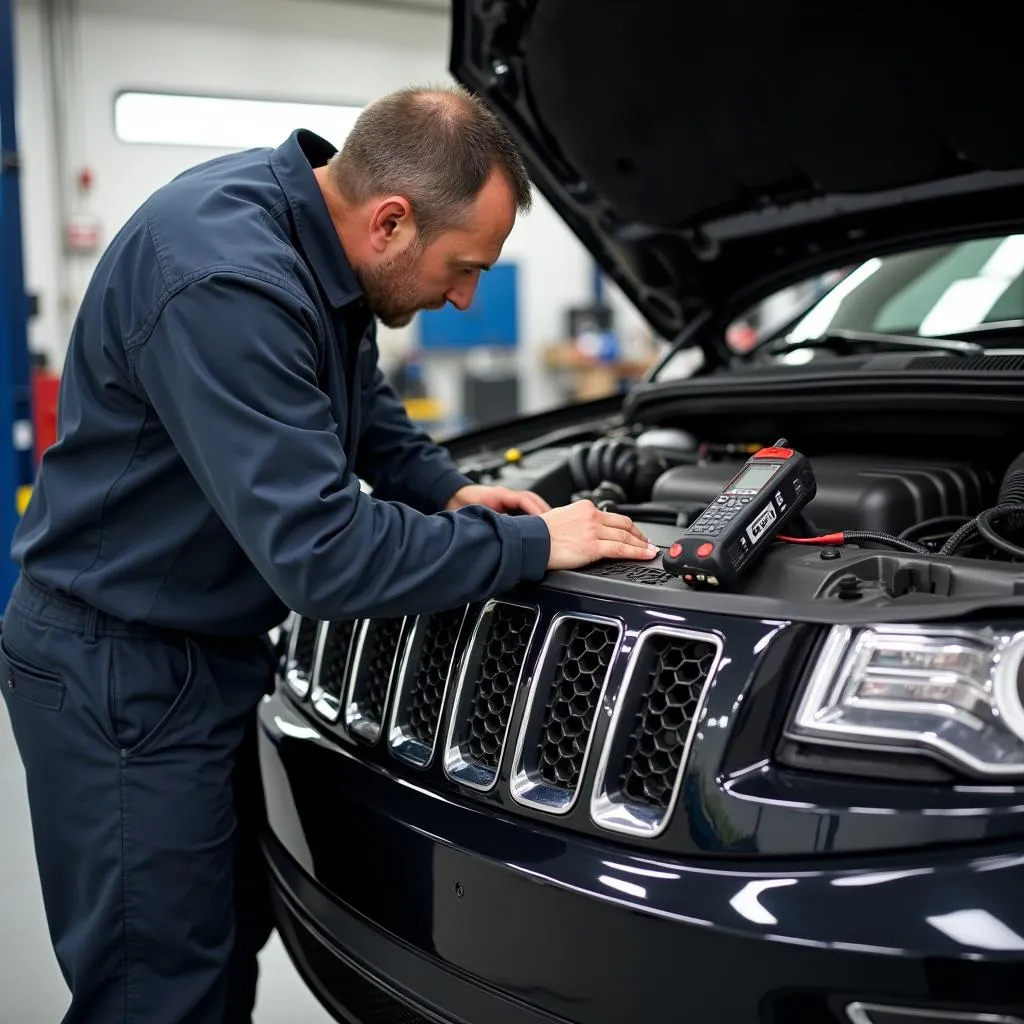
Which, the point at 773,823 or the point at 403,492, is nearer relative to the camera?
the point at 773,823

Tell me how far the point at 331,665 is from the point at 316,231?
0.64 metres

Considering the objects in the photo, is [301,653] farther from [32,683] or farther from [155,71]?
[155,71]

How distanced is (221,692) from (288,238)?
613mm

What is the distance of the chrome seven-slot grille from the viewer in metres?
1.15

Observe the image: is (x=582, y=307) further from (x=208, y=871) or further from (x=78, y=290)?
(x=208, y=871)

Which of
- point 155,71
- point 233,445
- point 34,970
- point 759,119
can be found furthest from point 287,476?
point 155,71

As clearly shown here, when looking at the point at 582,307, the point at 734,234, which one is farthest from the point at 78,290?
the point at 734,234

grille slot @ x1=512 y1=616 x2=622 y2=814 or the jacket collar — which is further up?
the jacket collar

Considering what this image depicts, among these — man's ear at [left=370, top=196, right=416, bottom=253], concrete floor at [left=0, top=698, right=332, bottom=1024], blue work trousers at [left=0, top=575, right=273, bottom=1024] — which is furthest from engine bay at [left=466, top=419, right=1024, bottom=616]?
concrete floor at [left=0, top=698, right=332, bottom=1024]

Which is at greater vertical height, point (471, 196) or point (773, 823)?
point (471, 196)

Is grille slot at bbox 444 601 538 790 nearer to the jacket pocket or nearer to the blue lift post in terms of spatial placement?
the jacket pocket

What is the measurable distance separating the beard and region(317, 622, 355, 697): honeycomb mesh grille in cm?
46

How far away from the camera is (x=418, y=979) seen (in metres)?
1.28

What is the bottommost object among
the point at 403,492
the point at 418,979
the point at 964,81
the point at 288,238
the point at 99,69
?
the point at 418,979
